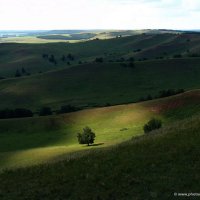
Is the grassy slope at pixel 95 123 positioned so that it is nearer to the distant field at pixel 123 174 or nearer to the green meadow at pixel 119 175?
the distant field at pixel 123 174

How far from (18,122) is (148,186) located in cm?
7179

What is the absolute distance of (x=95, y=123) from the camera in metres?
90.1

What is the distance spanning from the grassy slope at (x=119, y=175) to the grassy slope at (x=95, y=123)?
42.4 m

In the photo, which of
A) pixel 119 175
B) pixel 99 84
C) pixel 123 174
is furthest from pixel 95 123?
pixel 99 84

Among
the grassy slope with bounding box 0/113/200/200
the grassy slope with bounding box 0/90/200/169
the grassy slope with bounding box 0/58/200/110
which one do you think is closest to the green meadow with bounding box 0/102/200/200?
the grassy slope with bounding box 0/113/200/200

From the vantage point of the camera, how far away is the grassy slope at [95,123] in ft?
259

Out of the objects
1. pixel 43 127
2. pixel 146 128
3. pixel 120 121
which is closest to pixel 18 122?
pixel 43 127

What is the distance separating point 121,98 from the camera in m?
145

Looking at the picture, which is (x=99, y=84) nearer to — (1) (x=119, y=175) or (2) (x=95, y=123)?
(2) (x=95, y=123)

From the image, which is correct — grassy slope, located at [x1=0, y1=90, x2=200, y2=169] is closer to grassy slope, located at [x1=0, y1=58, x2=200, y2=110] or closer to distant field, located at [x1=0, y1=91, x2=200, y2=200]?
distant field, located at [x1=0, y1=91, x2=200, y2=200]

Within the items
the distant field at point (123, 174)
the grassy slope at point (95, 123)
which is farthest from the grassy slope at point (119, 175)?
the grassy slope at point (95, 123)

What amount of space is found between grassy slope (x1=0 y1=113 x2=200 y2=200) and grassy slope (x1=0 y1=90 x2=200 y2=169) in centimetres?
4235

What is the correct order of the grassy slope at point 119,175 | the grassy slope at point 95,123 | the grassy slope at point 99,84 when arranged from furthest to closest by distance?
the grassy slope at point 99,84
the grassy slope at point 95,123
the grassy slope at point 119,175

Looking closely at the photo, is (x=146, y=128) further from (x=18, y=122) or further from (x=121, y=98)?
(x=121, y=98)
